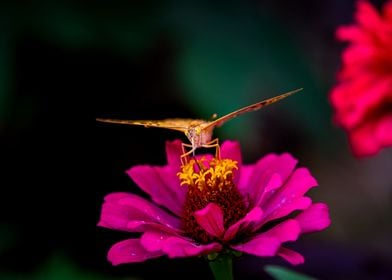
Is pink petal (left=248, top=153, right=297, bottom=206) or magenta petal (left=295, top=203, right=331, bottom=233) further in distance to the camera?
pink petal (left=248, top=153, right=297, bottom=206)

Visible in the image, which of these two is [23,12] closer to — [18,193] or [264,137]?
[18,193]

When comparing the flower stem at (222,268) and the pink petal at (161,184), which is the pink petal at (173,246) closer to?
the flower stem at (222,268)

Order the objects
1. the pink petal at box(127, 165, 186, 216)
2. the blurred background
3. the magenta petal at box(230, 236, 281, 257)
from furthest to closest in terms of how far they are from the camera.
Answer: the blurred background < the pink petal at box(127, 165, 186, 216) < the magenta petal at box(230, 236, 281, 257)

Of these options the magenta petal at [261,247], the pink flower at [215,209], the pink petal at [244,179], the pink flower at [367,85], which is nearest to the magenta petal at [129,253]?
the pink flower at [215,209]


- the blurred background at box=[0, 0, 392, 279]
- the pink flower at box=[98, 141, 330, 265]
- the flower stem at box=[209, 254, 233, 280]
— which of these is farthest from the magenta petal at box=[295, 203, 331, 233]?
the blurred background at box=[0, 0, 392, 279]

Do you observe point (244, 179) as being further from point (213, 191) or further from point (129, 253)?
point (129, 253)

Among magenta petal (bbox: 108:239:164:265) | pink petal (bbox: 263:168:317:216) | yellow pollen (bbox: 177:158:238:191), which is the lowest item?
magenta petal (bbox: 108:239:164:265)

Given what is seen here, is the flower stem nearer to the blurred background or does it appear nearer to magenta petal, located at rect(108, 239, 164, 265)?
magenta petal, located at rect(108, 239, 164, 265)

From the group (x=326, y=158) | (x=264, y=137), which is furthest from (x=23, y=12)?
(x=326, y=158)
